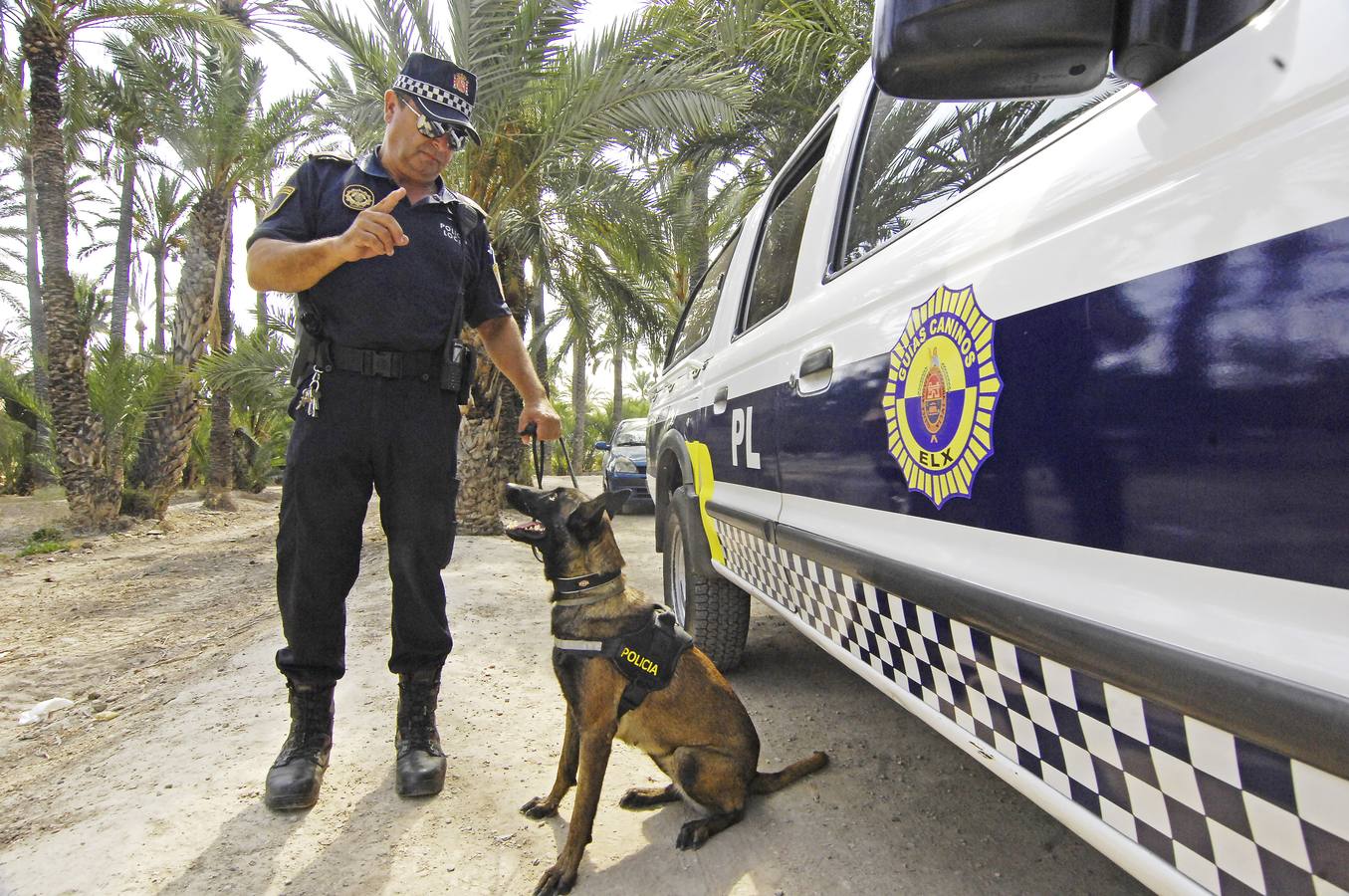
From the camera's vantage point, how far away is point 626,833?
6.51 ft

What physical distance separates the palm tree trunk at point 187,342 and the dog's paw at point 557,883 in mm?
9264

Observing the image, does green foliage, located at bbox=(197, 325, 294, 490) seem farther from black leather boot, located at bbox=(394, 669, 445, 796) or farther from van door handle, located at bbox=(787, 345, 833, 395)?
van door handle, located at bbox=(787, 345, 833, 395)

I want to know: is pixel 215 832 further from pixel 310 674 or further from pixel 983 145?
pixel 983 145

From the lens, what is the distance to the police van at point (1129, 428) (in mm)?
651

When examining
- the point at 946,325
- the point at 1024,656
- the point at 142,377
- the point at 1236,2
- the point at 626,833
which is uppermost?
the point at 142,377

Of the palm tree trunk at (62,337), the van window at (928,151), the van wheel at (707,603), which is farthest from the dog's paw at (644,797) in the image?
the palm tree trunk at (62,337)

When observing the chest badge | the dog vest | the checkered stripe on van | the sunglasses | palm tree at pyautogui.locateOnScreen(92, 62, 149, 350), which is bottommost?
the dog vest

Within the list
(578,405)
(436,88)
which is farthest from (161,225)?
(436,88)

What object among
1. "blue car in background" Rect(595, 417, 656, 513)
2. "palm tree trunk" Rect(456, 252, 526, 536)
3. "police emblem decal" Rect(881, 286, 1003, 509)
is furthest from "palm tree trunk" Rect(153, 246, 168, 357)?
"police emblem decal" Rect(881, 286, 1003, 509)

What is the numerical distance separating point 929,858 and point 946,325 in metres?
1.35

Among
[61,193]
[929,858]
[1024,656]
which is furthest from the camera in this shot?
[61,193]

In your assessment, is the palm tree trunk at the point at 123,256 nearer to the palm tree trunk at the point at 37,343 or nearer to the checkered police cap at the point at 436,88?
the palm tree trunk at the point at 37,343

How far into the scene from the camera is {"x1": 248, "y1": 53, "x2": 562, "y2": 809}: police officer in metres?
2.07

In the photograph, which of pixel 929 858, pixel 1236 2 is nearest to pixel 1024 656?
pixel 1236 2
